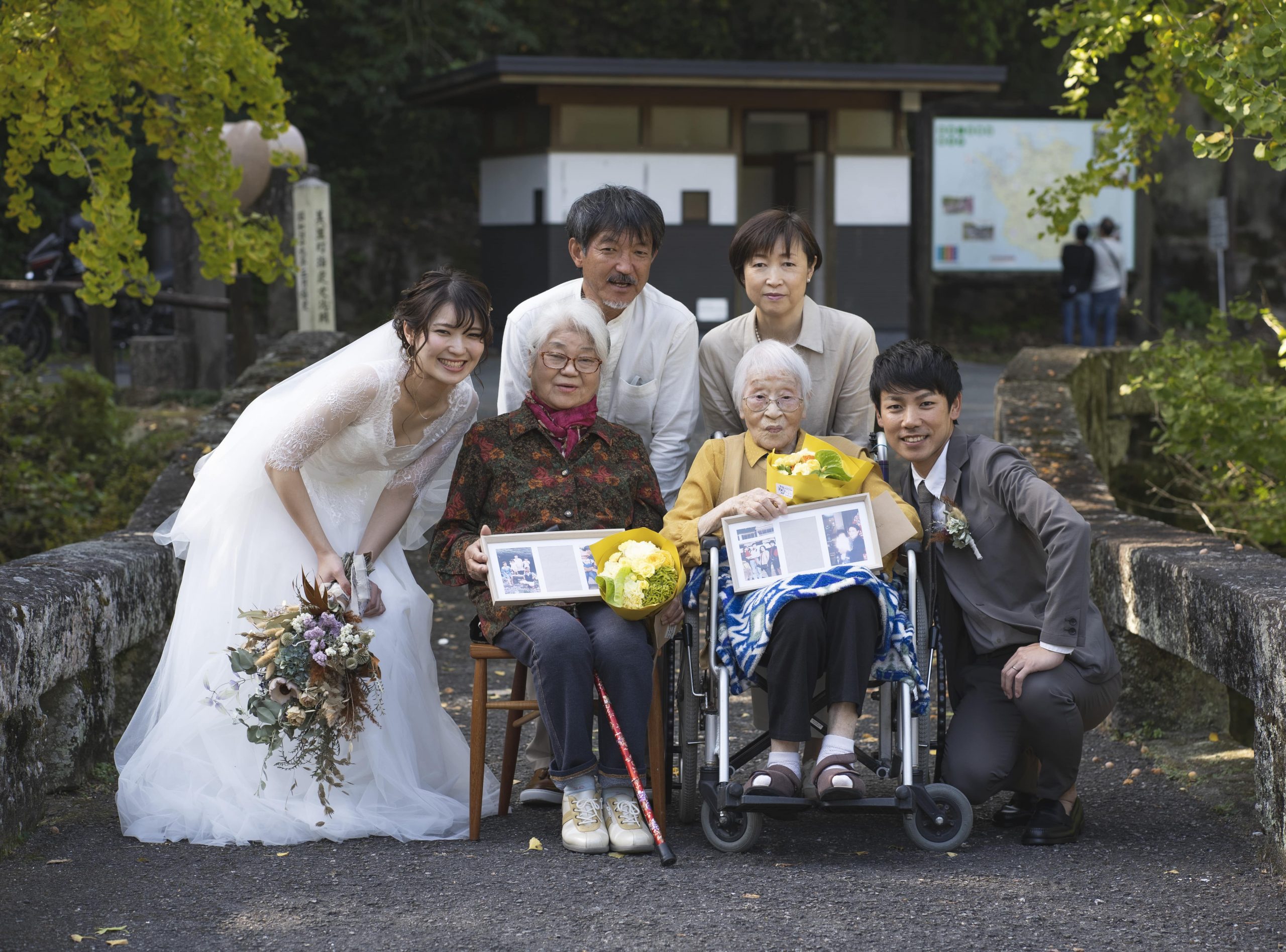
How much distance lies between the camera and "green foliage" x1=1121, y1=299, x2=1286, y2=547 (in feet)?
18.2

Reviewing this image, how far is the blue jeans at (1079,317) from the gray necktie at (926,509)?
48.4ft

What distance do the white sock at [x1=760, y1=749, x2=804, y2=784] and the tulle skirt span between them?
93 centimetres

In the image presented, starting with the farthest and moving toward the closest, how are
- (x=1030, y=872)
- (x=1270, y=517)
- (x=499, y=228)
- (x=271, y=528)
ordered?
(x=499, y=228), (x=1270, y=517), (x=271, y=528), (x=1030, y=872)

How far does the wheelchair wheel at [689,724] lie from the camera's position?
389 centimetres

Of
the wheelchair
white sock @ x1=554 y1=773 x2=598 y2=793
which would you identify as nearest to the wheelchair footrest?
the wheelchair

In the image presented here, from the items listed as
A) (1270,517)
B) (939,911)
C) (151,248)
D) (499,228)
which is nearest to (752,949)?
(939,911)

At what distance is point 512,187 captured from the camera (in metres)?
15.5

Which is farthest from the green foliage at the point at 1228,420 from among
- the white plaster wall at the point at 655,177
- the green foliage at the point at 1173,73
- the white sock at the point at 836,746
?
the white plaster wall at the point at 655,177

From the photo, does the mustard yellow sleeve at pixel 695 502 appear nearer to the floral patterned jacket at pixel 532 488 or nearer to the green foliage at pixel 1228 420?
the floral patterned jacket at pixel 532 488

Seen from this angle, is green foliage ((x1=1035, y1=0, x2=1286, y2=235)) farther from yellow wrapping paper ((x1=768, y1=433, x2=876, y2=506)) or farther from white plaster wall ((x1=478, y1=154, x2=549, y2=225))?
white plaster wall ((x1=478, y1=154, x2=549, y2=225))

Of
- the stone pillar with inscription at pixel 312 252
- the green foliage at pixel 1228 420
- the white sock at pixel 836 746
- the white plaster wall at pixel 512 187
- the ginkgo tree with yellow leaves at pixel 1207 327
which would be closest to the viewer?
the white sock at pixel 836 746

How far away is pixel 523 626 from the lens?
3883 mm

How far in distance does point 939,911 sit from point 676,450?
1712 millimetres

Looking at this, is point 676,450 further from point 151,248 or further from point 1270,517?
point 151,248
